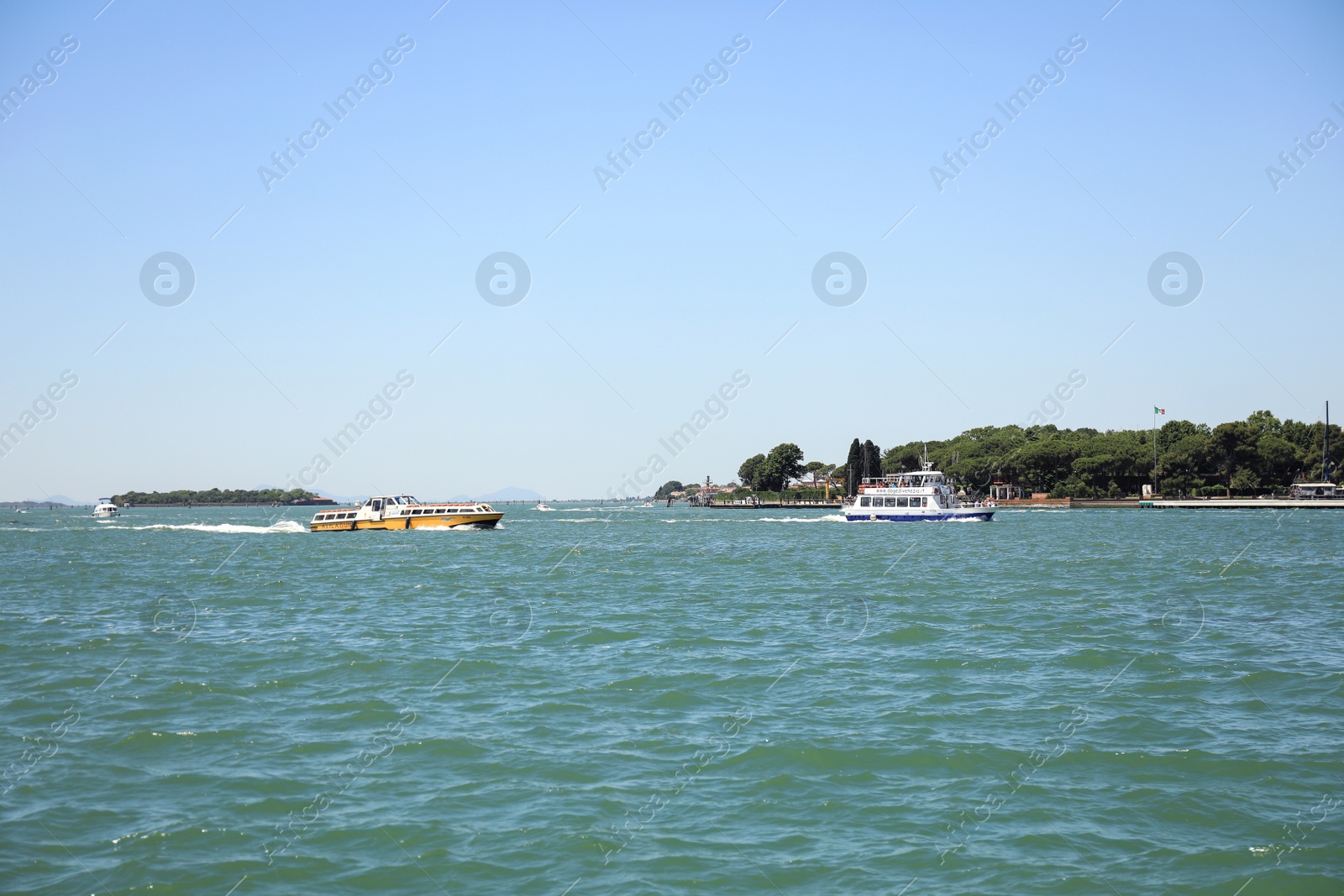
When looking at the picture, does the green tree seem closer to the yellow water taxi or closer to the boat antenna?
the boat antenna

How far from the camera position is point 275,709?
15.1 metres

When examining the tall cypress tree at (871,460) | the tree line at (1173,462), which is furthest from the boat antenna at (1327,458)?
the tall cypress tree at (871,460)

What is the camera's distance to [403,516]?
299 ft

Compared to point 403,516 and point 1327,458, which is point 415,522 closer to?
point 403,516

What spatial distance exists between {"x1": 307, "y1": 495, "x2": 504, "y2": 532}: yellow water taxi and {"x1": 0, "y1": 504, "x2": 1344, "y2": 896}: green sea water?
5861 centimetres

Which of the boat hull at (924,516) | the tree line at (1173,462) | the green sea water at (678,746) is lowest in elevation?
the green sea water at (678,746)

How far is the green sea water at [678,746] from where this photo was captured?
9172 mm

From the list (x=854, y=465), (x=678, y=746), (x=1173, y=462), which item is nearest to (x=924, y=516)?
(x=1173, y=462)

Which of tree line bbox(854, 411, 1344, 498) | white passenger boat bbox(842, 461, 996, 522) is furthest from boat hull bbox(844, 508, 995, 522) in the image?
tree line bbox(854, 411, 1344, 498)

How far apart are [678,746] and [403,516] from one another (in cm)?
8254

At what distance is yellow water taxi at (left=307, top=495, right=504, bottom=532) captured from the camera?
87.9 meters

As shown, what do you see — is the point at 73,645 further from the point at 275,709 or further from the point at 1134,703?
the point at 1134,703

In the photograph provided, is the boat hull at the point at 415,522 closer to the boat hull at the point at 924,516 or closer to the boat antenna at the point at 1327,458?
the boat hull at the point at 924,516

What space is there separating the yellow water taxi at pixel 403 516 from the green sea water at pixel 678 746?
192 ft
